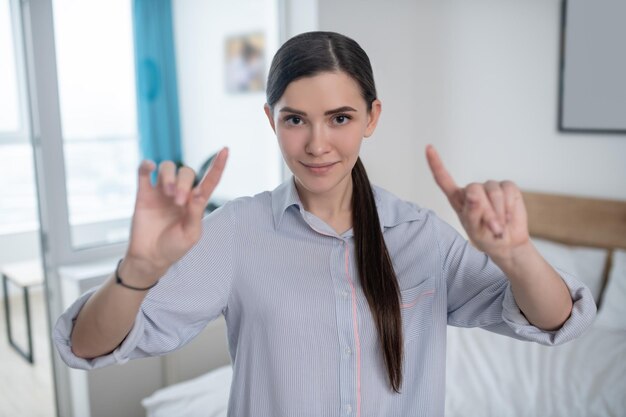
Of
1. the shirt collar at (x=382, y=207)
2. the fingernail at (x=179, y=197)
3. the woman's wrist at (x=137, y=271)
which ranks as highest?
the fingernail at (x=179, y=197)

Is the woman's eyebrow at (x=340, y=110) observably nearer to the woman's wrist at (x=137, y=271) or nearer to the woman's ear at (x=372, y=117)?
the woman's ear at (x=372, y=117)

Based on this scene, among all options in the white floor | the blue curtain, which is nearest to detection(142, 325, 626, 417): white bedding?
the white floor

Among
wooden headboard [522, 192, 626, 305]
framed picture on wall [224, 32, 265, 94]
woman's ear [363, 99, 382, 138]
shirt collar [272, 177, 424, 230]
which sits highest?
framed picture on wall [224, 32, 265, 94]

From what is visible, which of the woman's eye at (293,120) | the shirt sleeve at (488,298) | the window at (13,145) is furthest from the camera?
the window at (13,145)

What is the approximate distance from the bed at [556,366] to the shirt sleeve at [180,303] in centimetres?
98

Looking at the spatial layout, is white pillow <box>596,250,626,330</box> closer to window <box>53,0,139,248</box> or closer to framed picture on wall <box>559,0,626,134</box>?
framed picture on wall <box>559,0,626,134</box>

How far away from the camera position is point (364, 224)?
3.44 feet

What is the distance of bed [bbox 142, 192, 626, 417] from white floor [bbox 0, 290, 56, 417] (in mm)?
745

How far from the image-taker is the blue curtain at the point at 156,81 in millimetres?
3291

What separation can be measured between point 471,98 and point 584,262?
108cm

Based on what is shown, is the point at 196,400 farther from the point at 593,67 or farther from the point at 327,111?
the point at 593,67

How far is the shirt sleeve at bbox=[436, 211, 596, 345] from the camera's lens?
0.88m

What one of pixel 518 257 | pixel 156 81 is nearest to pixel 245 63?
pixel 156 81

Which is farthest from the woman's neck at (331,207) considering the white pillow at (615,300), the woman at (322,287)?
the white pillow at (615,300)
